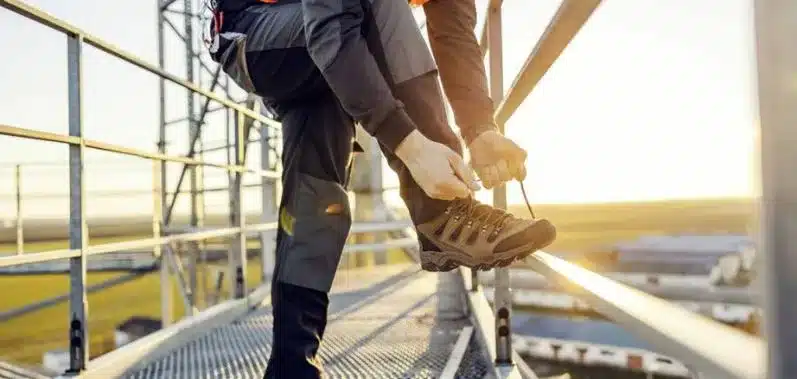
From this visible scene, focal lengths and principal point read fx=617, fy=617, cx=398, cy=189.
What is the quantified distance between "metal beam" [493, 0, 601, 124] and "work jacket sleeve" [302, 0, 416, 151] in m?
0.17

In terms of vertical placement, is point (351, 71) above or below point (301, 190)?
above

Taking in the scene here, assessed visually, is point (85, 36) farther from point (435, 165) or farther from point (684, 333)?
point (684, 333)

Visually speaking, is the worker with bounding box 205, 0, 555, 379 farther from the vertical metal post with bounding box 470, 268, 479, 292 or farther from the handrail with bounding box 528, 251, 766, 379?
the vertical metal post with bounding box 470, 268, 479, 292

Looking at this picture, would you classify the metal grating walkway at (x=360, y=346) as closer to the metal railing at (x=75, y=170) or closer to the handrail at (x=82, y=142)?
the metal railing at (x=75, y=170)

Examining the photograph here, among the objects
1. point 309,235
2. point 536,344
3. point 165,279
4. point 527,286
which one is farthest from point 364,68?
point 527,286

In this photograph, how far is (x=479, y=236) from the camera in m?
0.73

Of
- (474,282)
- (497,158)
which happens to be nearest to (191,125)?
(474,282)

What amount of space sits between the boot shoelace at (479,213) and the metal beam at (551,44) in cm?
14

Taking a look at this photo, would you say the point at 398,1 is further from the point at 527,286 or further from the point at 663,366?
the point at 527,286

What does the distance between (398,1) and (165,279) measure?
3.93 meters

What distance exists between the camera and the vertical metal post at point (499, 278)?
1201 millimetres

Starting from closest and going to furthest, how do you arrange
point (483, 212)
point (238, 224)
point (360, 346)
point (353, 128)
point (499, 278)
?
point (483, 212) → point (353, 128) → point (499, 278) → point (360, 346) → point (238, 224)

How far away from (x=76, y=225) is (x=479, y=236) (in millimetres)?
919

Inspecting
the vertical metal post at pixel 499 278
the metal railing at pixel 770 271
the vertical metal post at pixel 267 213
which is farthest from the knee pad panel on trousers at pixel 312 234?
the vertical metal post at pixel 267 213
